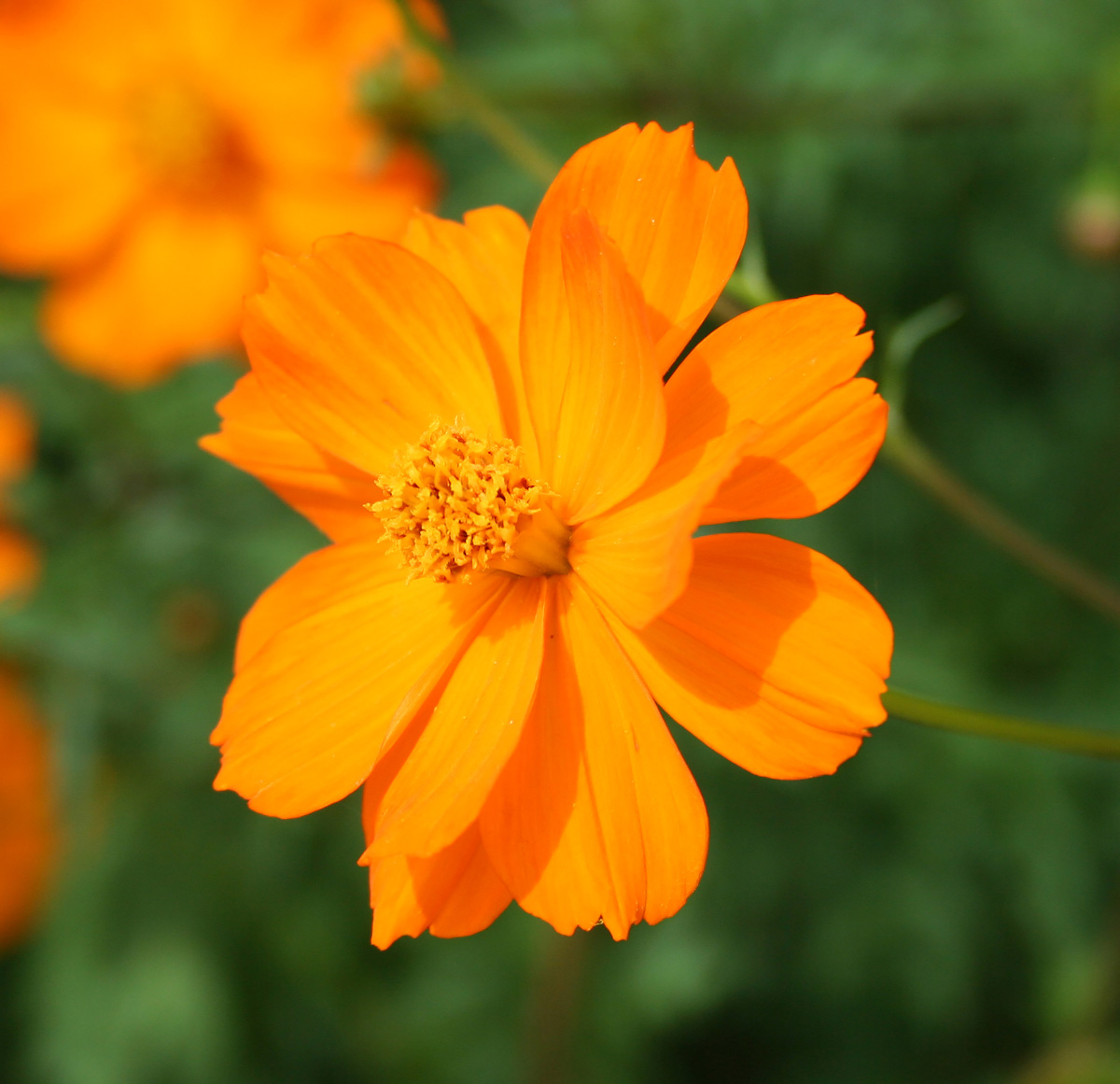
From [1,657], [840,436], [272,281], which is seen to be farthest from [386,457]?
[1,657]

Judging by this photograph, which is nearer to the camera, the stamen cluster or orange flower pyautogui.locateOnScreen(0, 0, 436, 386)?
the stamen cluster

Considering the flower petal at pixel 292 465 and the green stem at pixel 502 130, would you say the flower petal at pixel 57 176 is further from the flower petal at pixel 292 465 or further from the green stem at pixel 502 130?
the flower petal at pixel 292 465

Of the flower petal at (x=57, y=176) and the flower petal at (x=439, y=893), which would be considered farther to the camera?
the flower petal at (x=57, y=176)

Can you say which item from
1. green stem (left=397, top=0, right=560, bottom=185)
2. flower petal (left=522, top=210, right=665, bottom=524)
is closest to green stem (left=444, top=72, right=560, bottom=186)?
green stem (left=397, top=0, right=560, bottom=185)

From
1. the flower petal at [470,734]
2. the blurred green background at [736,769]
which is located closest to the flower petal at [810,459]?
the flower petal at [470,734]

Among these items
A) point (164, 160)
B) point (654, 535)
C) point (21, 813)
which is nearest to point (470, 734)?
point (654, 535)

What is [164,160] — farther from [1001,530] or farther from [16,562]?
[1001,530]

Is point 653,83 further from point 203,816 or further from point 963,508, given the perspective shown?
point 203,816

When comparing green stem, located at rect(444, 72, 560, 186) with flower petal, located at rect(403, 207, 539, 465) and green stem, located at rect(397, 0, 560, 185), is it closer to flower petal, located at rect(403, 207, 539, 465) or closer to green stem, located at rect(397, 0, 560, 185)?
green stem, located at rect(397, 0, 560, 185)
